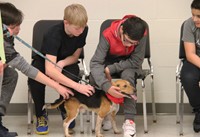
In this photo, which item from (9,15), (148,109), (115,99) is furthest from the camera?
(148,109)

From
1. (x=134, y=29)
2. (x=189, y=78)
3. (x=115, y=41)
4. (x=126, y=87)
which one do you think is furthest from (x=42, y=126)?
(x=189, y=78)

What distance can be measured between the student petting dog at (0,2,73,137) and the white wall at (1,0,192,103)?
3.11 feet

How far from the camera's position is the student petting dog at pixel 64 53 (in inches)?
127

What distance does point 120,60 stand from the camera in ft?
11.6

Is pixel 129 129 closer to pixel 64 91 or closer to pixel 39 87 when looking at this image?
pixel 64 91

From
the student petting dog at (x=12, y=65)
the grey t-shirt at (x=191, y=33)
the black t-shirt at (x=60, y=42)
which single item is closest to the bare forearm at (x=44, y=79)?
the student petting dog at (x=12, y=65)

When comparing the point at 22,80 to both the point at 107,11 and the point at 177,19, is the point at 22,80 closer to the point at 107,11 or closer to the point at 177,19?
the point at 107,11

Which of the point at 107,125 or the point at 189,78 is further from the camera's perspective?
the point at 107,125

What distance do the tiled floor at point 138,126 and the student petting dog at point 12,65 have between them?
0.36 meters

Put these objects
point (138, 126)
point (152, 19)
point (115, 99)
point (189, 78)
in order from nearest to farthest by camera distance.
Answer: point (115, 99) → point (189, 78) → point (138, 126) → point (152, 19)

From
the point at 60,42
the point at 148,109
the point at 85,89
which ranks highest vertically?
the point at 60,42

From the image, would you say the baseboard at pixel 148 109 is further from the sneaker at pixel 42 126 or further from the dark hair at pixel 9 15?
the dark hair at pixel 9 15

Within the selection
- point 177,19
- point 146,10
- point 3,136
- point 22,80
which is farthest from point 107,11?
point 3,136

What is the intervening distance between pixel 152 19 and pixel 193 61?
2.82 feet
